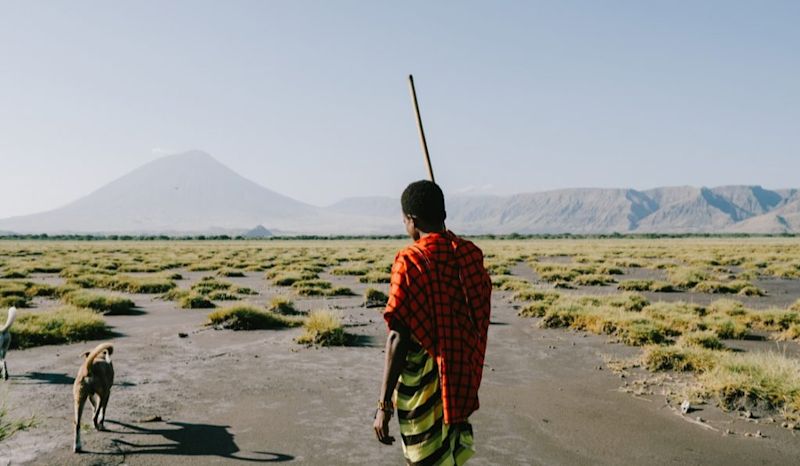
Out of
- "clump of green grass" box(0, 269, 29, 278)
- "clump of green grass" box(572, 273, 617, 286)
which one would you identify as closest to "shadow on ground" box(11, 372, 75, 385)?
"clump of green grass" box(572, 273, 617, 286)

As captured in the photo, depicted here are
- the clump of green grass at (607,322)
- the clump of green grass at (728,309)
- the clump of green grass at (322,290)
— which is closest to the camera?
the clump of green grass at (607,322)

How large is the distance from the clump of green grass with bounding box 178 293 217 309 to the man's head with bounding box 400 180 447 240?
15331mm

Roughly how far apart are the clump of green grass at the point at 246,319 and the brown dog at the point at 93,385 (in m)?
7.00

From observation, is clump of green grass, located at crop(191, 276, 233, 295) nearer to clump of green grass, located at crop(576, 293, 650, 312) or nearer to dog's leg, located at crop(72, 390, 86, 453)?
clump of green grass, located at crop(576, 293, 650, 312)

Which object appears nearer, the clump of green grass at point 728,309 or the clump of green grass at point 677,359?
the clump of green grass at point 677,359

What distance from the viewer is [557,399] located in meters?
7.91

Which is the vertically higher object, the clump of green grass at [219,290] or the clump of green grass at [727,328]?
the clump of green grass at [219,290]

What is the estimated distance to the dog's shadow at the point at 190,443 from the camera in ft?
18.7

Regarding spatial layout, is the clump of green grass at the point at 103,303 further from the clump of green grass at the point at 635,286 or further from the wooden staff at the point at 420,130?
the clump of green grass at the point at 635,286

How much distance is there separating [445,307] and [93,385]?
15.0 feet

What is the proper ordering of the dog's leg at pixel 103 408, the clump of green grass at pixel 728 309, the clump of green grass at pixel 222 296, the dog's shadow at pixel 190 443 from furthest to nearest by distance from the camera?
the clump of green grass at pixel 222 296, the clump of green grass at pixel 728 309, the dog's leg at pixel 103 408, the dog's shadow at pixel 190 443

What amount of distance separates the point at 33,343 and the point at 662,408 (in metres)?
11.4

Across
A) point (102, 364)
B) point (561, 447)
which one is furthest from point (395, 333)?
point (102, 364)

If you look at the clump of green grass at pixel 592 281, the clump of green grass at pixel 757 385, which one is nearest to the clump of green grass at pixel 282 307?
the clump of green grass at pixel 757 385
